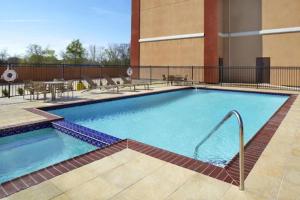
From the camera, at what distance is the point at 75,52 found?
3706 centimetres

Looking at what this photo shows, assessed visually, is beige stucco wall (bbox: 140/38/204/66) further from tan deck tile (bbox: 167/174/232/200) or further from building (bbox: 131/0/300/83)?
tan deck tile (bbox: 167/174/232/200)

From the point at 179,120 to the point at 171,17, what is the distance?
1409 cm

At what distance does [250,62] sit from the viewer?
58.5 feet

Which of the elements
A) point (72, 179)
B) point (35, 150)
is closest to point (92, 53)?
point (35, 150)

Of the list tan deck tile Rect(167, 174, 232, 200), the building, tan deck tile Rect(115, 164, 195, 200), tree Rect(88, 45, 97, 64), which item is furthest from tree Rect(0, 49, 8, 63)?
tan deck tile Rect(167, 174, 232, 200)

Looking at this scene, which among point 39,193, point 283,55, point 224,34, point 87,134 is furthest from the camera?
point 224,34

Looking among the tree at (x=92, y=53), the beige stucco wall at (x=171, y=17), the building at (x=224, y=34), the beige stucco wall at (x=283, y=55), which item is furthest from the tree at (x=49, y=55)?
the beige stucco wall at (x=283, y=55)

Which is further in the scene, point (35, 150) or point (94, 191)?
point (35, 150)

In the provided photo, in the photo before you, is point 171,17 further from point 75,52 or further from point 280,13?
point 75,52

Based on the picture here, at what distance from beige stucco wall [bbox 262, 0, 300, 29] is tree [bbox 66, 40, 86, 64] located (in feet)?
89.7

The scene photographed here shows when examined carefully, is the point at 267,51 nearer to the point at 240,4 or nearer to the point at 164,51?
the point at 240,4

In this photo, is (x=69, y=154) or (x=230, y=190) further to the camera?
(x=69, y=154)

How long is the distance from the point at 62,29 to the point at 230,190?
37.3 metres

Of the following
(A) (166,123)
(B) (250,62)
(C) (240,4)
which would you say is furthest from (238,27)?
(A) (166,123)
